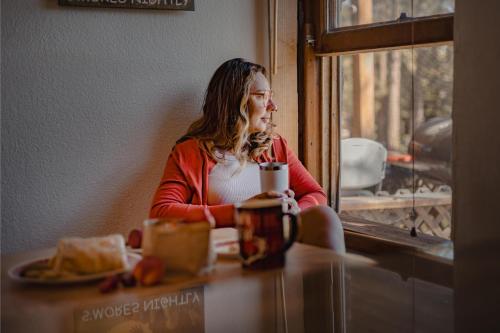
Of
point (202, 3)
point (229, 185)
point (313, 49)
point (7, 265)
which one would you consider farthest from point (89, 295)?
point (313, 49)

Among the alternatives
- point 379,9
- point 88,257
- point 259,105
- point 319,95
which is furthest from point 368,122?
point 88,257

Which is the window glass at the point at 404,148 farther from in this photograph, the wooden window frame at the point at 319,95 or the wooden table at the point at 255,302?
the wooden table at the point at 255,302

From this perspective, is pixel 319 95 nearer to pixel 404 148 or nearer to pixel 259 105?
pixel 259 105

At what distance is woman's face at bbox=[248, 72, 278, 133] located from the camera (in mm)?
2354

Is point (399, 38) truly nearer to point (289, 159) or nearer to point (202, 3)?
point (289, 159)

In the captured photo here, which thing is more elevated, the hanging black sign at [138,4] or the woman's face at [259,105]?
the hanging black sign at [138,4]

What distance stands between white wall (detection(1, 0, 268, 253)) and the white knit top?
0.27 metres

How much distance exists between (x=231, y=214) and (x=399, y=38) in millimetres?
872

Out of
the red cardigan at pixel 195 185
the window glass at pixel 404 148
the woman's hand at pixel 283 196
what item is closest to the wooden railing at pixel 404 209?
the window glass at pixel 404 148

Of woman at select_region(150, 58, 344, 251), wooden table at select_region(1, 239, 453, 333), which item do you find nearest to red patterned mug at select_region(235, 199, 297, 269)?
wooden table at select_region(1, 239, 453, 333)

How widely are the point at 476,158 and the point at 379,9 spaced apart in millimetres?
750

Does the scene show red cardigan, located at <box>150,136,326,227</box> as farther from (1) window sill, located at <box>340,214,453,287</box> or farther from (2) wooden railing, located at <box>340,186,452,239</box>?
(2) wooden railing, located at <box>340,186,452,239</box>

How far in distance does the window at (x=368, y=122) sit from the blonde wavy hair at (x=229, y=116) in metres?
0.39

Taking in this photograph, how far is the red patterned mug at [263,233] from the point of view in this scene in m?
1.33
